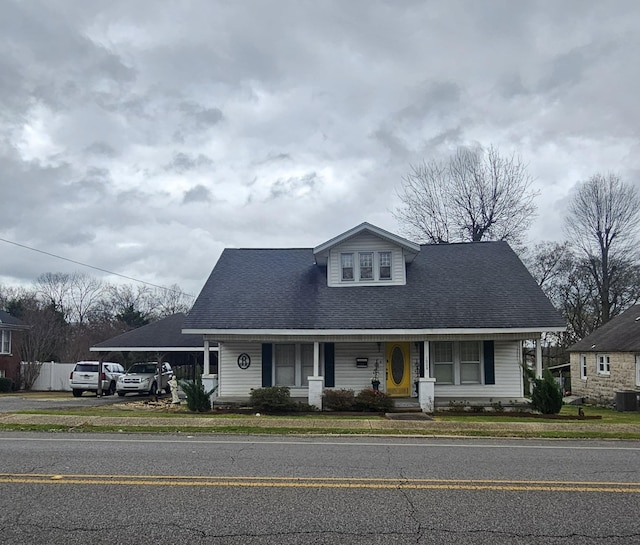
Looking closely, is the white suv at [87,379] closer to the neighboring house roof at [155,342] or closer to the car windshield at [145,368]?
the car windshield at [145,368]

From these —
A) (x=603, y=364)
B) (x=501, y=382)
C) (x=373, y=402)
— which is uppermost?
(x=603, y=364)

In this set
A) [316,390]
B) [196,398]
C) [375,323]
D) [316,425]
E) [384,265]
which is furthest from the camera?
[384,265]

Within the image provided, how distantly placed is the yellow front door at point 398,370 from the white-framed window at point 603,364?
1532cm

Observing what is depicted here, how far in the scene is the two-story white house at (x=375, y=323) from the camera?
20.4 meters

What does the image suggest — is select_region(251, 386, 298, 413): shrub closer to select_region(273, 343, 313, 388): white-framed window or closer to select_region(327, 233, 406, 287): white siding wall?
select_region(273, 343, 313, 388): white-framed window

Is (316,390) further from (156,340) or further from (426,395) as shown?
(156,340)

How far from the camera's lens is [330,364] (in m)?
22.0

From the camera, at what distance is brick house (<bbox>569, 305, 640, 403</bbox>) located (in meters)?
29.3

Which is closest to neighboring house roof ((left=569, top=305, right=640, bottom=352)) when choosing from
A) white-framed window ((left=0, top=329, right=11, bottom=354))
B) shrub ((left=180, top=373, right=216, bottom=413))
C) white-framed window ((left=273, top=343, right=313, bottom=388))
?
white-framed window ((left=273, top=343, right=313, bottom=388))

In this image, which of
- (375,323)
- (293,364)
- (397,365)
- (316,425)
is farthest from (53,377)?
(316,425)

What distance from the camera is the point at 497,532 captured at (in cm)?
572

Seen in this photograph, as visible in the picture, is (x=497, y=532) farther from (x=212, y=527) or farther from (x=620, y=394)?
(x=620, y=394)

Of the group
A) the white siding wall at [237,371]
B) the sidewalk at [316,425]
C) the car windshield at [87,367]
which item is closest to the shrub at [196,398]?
the sidewalk at [316,425]

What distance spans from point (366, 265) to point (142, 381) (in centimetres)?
1213
